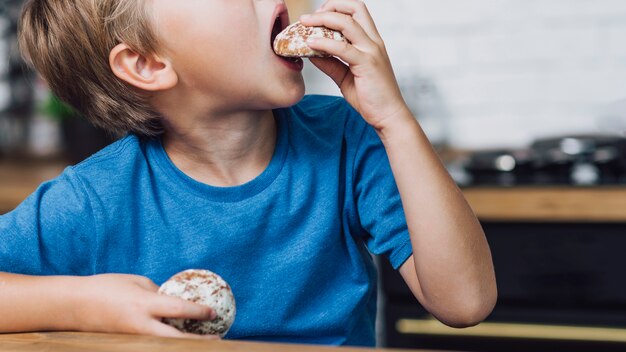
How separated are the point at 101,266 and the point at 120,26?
0.35 meters

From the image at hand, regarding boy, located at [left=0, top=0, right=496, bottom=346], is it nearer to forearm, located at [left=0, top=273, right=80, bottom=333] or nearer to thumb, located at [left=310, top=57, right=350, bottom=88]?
thumb, located at [left=310, top=57, right=350, bottom=88]

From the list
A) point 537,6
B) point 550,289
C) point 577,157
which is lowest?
point 550,289

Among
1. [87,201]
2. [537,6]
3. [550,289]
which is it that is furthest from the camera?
[537,6]

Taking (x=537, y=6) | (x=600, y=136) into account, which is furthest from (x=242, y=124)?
(x=537, y=6)

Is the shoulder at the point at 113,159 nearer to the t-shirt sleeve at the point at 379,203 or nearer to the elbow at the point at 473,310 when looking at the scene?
the t-shirt sleeve at the point at 379,203

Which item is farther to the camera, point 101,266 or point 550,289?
point 550,289

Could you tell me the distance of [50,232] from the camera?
3.67 ft

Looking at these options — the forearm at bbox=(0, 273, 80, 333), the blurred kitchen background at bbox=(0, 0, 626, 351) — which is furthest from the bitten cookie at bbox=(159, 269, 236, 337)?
the blurred kitchen background at bbox=(0, 0, 626, 351)

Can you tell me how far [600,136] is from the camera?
7.53 feet

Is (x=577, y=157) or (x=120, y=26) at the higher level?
(x=120, y=26)

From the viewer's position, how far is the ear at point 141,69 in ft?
3.85

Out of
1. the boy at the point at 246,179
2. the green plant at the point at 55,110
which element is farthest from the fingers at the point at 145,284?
the green plant at the point at 55,110

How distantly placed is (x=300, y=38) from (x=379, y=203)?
29 centimetres

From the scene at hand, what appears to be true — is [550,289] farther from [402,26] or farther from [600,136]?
[402,26]
